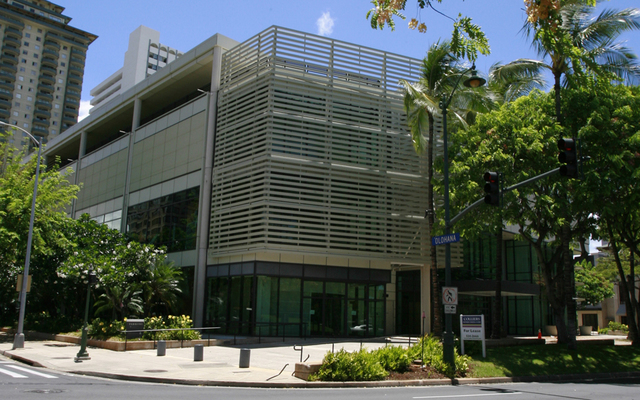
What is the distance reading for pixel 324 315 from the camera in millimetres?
28828

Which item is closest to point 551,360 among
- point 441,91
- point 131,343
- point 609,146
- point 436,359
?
point 436,359

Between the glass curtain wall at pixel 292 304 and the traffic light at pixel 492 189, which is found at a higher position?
the traffic light at pixel 492 189

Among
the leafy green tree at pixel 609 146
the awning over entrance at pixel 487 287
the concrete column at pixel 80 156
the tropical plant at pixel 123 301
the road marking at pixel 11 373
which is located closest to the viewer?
the road marking at pixel 11 373

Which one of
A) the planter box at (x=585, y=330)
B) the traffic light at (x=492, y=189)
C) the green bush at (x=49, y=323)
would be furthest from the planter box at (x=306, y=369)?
the planter box at (x=585, y=330)

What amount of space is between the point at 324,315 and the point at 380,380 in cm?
1381

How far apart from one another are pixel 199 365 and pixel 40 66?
130558 mm

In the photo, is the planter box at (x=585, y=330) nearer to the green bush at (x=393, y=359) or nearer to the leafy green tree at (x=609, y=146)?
A: the leafy green tree at (x=609, y=146)

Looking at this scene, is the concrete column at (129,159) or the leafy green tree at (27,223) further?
the concrete column at (129,159)

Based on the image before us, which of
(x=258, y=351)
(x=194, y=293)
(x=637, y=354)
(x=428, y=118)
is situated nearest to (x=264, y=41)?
(x=428, y=118)

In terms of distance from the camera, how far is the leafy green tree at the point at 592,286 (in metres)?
57.3

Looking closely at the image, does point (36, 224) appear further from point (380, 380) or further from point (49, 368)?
point (380, 380)

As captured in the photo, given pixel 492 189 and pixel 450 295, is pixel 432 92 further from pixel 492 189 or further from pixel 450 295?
pixel 492 189

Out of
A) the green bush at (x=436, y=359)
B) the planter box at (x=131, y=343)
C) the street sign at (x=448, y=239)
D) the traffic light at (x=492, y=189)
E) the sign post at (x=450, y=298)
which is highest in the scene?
the traffic light at (x=492, y=189)

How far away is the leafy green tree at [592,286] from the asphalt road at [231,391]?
149 feet
